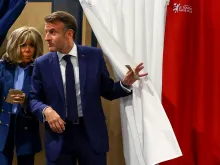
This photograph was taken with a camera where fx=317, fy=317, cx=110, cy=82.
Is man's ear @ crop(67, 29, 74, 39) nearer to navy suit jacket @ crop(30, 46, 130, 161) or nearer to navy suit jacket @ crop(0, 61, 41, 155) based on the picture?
navy suit jacket @ crop(30, 46, 130, 161)

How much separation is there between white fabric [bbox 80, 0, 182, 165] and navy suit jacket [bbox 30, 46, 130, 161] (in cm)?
8

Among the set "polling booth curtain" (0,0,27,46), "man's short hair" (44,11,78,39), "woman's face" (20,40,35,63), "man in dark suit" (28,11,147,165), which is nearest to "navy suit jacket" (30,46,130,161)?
"man in dark suit" (28,11,147,165)

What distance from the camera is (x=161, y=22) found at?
1695 millimetres

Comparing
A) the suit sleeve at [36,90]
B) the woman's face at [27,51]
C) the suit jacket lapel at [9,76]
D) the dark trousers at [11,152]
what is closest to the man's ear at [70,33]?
the suit sleeve at [36,90]

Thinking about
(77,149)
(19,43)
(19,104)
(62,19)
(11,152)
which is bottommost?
(11,152)

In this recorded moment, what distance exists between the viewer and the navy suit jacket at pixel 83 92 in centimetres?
153

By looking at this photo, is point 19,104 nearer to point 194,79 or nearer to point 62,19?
point 62,19

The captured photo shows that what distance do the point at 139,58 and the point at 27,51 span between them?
0.65 meters

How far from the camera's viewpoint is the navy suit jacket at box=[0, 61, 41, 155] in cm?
175

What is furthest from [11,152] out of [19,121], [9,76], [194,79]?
[194,79]

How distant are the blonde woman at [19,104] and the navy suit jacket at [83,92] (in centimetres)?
18

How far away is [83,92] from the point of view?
5.10 ft

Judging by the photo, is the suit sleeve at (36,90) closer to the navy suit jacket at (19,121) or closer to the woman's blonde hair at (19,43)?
the navy suit jacket at (19,121)

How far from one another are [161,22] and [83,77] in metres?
0.52
